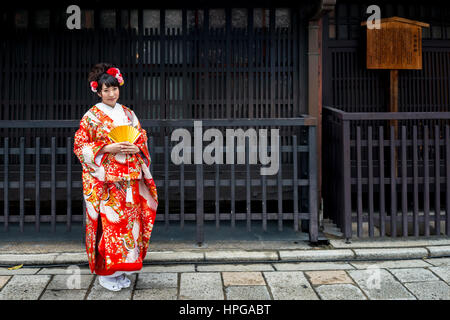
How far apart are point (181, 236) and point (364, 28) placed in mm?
4056

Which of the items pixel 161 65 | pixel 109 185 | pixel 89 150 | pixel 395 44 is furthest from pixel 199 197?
pixel 395 44

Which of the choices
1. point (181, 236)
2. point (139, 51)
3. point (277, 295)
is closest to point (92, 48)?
point (139, 51)

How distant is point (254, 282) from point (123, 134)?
6.33 ft

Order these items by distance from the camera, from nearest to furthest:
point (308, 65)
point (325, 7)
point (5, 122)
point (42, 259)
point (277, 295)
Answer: point (277, 295), point (42, 259), point (5, 122), point (325, 7), point (308, 65)

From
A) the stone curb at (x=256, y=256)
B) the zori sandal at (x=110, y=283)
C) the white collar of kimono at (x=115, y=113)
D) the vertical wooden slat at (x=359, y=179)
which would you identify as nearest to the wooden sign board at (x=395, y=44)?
the vertical wooden slat at (x=359, y=179)

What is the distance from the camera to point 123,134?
458 centimetres

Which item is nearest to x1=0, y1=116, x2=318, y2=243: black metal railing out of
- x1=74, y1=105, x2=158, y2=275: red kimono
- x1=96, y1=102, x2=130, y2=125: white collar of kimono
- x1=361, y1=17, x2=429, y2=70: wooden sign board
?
x1=96, y1=102, x2=130, y2=125: white collar of kimono

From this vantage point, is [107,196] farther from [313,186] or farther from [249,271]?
[313,186]

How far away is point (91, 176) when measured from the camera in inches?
181

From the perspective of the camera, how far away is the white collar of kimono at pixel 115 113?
462 cm

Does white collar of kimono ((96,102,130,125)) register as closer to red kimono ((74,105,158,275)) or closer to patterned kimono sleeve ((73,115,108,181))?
red kimono ((74,105,158,275))

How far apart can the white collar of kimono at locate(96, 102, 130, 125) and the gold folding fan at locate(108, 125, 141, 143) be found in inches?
3.9

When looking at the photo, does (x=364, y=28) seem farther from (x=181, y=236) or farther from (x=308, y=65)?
(x=181, y=236)

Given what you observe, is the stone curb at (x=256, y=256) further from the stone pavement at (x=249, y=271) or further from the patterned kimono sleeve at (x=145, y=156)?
the patterned kimono sleeve at (x=145, y=156)
